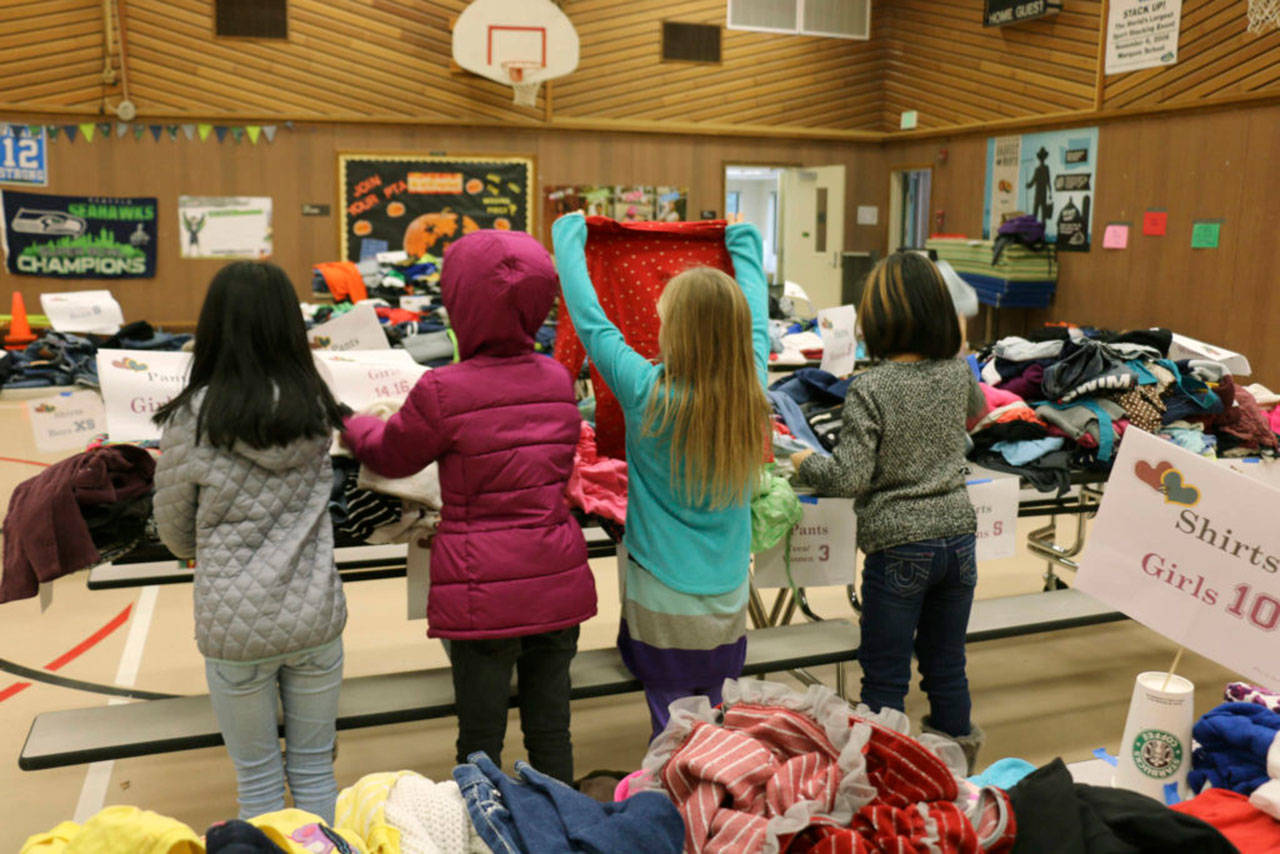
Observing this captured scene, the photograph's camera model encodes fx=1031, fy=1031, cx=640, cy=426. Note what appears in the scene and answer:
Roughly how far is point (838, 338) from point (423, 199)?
680cm

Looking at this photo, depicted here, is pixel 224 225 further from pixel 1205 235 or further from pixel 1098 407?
pixel 1098 407

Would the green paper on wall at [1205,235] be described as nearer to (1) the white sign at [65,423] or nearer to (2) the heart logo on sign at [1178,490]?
(2) the heart logo on sign at [1178,490]

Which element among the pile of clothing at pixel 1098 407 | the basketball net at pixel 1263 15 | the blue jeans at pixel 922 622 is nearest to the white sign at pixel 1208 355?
the pile of clothing at pixel 1098 407

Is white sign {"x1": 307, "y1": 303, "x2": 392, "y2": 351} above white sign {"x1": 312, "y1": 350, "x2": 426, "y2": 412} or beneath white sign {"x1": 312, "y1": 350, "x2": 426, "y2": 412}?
above

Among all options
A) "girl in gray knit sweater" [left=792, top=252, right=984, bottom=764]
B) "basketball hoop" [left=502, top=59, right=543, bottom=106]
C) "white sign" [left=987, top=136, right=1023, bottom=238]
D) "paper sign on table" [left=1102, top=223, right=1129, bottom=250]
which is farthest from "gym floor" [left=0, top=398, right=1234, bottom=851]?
"basketball hoop" [left=502, top=59, right=543, bottom=106]

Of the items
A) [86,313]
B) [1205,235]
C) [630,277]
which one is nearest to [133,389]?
[630,277]

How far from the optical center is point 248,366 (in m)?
2.05

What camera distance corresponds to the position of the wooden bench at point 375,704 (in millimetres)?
2336

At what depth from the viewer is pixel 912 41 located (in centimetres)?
1098

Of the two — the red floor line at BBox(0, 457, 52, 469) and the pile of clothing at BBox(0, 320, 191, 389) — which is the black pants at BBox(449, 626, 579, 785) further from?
the red floor line at BBox(0, 457, 52, 469)

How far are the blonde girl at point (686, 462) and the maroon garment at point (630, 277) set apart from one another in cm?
31

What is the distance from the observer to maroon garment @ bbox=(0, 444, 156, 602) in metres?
2.32

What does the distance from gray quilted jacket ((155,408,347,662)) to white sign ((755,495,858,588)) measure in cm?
131

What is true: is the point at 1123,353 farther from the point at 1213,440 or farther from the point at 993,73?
the point at 993,73
